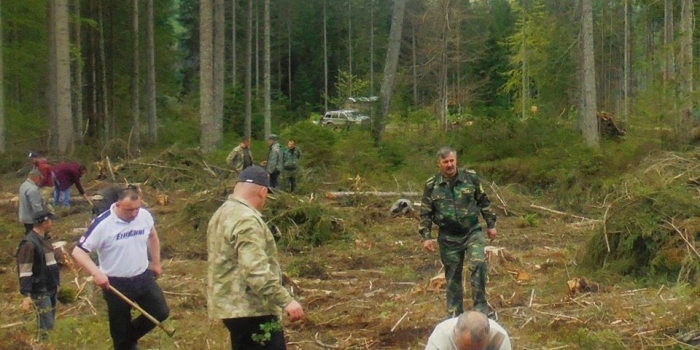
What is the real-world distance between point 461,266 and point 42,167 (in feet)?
34.6

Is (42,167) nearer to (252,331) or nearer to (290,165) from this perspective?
(290,165)

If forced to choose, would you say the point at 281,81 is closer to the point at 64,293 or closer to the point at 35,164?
the point at 35,164

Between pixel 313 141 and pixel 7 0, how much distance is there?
12.8 metres

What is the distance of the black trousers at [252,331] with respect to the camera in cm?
585

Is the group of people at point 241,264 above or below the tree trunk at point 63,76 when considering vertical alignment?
below

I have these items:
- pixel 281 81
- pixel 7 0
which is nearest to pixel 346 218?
pixel 7 0

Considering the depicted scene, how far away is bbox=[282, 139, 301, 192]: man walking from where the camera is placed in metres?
21.1

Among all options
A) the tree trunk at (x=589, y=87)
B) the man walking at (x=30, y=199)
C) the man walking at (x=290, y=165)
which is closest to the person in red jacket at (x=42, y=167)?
the man walking at (x=30, y=199)

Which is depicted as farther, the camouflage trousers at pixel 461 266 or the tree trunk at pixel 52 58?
the tree trunk at pixel 52 58

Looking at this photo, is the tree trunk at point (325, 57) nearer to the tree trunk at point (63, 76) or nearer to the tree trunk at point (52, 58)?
the tree trunk at point (52, 58)

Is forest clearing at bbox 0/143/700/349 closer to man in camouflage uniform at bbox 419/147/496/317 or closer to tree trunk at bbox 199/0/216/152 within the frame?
man in camouflage uniform at bbox 419/147/496/317

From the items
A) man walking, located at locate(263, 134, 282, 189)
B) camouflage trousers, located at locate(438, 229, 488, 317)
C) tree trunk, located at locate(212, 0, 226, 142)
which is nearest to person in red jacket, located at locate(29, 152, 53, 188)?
man walking, located at locate(263, 134, 282, 189)

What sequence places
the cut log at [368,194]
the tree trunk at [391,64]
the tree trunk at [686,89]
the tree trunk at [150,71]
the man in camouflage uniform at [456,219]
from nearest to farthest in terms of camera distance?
1. the man in camouflage uniform at [456,219]
2. the cut log at [368,194]
3. the tree trunk at [686,89]
4. the tree trunk at [391,64]
5. the tree trunk at [150,71]

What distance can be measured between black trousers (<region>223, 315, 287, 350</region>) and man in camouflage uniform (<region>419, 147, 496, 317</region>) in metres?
3.19
